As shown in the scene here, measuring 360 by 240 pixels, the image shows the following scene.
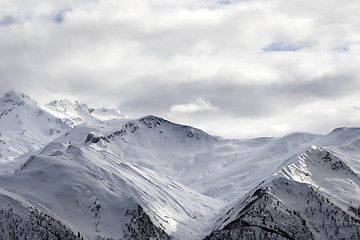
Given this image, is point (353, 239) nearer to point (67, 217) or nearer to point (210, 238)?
point (210, 238)

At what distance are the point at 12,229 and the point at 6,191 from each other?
33.0 meters

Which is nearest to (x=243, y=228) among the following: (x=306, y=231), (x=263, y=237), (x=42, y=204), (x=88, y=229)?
(x=263, y=237)

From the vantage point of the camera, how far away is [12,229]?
169 m

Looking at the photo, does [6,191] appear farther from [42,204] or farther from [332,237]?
[332,237]

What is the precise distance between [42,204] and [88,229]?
1841 centimetres

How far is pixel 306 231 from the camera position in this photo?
19938cm

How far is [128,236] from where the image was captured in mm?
196375

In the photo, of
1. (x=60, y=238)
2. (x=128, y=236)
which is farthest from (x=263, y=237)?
(x=60, y=238)

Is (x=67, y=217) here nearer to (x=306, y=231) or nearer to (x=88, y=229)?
(x=88, y=229)

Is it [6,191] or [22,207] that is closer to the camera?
[22,207]

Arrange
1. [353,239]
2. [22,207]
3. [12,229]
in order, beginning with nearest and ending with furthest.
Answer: [12,229] → [22,207] → [353,239]

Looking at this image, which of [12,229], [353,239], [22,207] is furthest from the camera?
[353,239]

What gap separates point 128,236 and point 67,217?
20392mm

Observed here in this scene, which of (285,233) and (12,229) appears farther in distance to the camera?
(285,233)
